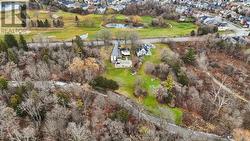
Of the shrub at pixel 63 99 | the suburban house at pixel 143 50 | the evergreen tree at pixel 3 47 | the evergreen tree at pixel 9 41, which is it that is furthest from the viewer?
the suburban house at pixel 143 50

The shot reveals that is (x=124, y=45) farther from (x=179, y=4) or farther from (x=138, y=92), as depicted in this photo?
(x=179, y=4)

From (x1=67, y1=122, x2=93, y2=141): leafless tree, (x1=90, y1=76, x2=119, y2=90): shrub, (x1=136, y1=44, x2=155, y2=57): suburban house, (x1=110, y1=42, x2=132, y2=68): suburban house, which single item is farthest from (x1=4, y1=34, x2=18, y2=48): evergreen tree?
(x1=67, y1=122, x2=93, y2=141): leafless tree

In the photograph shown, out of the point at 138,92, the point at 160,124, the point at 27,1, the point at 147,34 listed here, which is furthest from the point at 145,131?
the point at 27,1

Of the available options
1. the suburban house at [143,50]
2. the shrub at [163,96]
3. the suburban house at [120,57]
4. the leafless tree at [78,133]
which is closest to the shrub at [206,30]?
the suburban house at [143,50]

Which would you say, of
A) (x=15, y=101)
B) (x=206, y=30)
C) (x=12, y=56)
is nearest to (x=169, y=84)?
(x=15, y=101)

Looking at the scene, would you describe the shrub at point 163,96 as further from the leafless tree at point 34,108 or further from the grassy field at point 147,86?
the leafless tree at point 34,108

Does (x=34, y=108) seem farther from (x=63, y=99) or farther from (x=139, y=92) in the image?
(x=139, y=92)

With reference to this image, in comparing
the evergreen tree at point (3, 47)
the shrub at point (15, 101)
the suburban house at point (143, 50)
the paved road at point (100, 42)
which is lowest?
the shrub at point (15, 101)

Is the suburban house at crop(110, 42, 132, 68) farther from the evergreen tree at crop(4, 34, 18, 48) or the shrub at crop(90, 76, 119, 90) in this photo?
the evergreen tree at crop(4, 34, 18, 48)
